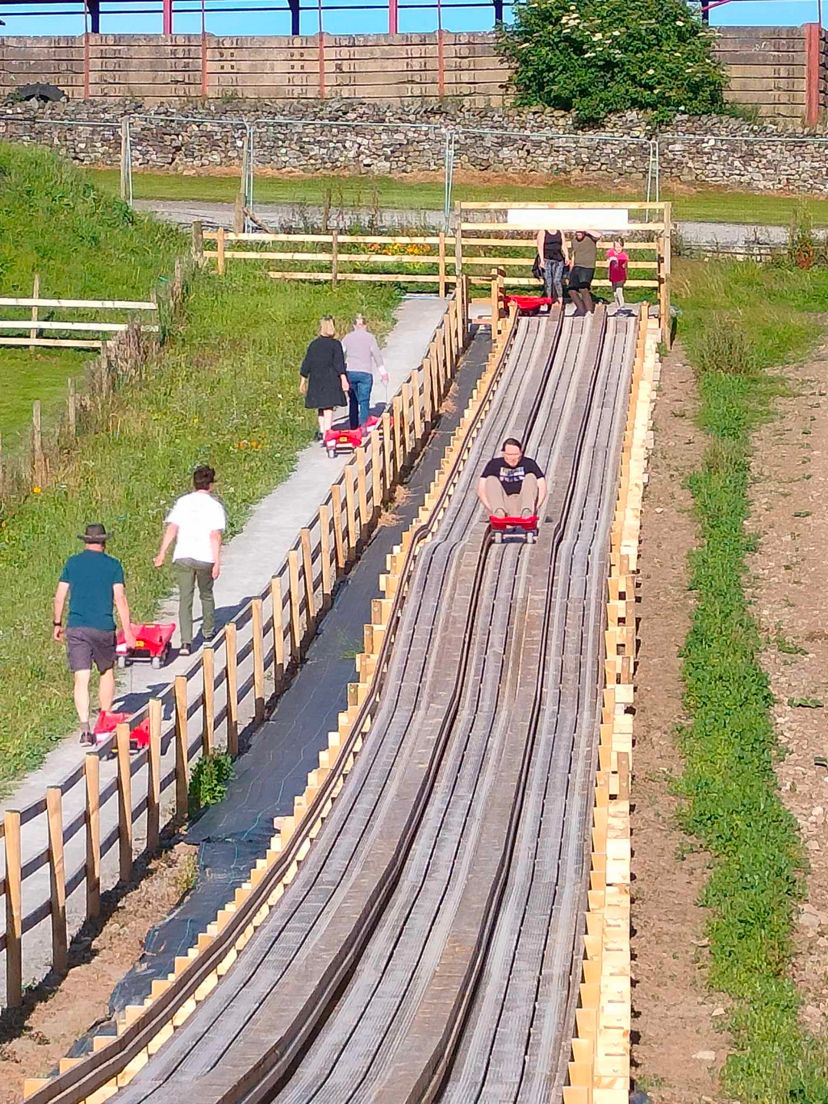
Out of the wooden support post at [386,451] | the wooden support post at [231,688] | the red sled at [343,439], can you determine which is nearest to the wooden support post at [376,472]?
the wooden support post at [386,451]

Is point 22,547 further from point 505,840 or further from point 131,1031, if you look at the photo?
point 131,1031

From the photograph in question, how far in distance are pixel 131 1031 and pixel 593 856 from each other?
10.9ft

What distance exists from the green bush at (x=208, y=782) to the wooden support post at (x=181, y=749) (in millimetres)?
195

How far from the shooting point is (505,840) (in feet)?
41.5

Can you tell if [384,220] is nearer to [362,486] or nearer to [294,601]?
[362,486]

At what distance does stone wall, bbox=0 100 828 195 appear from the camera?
1725 inches

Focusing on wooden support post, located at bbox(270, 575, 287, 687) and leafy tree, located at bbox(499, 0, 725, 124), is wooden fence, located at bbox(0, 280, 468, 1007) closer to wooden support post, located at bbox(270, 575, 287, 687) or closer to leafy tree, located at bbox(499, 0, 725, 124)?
wooden support post, located at bbox(270, 575, 287, 687)

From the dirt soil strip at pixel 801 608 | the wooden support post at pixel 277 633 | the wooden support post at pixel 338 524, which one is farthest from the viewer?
the wooden support post at pixel 338 524

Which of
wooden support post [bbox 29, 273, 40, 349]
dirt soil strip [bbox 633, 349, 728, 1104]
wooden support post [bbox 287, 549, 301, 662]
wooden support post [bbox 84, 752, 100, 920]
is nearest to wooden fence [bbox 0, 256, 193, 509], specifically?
wooden support post [bbox 29, 273, 40, 349]

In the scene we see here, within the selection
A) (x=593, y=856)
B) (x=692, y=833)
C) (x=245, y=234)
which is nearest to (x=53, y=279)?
(x=245, y=234)

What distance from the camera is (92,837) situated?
39.1 ft

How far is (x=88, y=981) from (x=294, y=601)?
18.2 feet

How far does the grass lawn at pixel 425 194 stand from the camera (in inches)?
1599

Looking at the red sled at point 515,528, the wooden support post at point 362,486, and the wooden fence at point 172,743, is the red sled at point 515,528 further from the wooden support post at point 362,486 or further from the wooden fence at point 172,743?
the wooden support post at point 362,486
